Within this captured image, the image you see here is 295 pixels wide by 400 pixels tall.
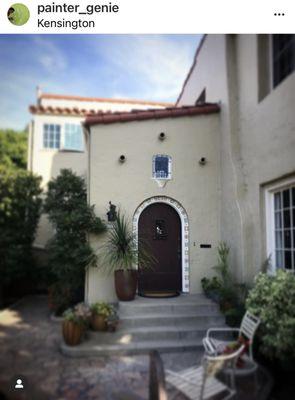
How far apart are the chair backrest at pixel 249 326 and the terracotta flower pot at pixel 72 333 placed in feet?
7.29

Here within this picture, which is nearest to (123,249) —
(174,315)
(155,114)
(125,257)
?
(125,257)

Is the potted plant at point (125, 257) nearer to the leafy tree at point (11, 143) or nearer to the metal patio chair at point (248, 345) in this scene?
the metal patio chair at point (248, 345)

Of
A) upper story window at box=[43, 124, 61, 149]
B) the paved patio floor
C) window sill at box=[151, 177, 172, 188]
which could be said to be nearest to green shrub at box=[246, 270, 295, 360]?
the paved patio floor

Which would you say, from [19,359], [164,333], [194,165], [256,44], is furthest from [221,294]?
[256,44]

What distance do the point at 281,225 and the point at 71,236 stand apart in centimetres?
358

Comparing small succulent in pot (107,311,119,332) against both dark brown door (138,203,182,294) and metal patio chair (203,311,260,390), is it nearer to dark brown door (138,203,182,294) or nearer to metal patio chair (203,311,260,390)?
dark brown door (138,203,182,294)

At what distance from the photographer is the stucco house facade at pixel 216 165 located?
3863mm

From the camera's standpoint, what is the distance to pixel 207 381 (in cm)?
238

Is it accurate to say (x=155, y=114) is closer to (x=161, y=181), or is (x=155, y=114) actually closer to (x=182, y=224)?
(x=161, y=181)

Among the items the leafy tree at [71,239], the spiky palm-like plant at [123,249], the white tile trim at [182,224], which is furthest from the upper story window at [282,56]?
the leafy tree at [71,239]

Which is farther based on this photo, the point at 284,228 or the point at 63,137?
the point at 63,137
